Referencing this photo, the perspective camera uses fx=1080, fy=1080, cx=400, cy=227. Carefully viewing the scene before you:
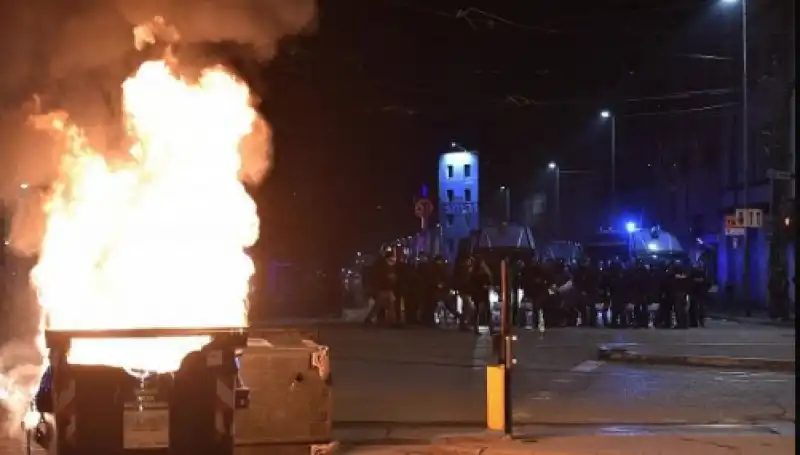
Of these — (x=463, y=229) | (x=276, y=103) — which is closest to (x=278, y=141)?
(x=276, y=103)

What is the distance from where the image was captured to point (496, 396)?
34.2 ft

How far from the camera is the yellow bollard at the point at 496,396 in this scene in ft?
33.5

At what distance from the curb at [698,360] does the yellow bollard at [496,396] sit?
24.2 feet

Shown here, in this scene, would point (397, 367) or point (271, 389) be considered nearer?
point (271, 389)

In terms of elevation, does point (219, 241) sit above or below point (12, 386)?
above

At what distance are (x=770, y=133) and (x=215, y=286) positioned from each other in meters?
32.0

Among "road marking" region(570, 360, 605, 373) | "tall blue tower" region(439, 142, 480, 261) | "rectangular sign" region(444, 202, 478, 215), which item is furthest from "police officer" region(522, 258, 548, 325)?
"tall blue tower" region(439, 142, 480, 261)

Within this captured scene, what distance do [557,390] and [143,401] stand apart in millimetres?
7830

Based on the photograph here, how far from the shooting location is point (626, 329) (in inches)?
985

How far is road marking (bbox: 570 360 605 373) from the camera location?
54.9 feet

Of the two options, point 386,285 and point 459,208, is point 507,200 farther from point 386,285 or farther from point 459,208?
point 386,285

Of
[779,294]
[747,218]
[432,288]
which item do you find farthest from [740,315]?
[432,288]

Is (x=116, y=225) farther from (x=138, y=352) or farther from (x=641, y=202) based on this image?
(x=641, y=202)

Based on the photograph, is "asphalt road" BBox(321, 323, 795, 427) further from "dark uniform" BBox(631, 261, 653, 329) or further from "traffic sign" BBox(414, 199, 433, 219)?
"traffic sign" BBox(414, 199, 433, 219)
